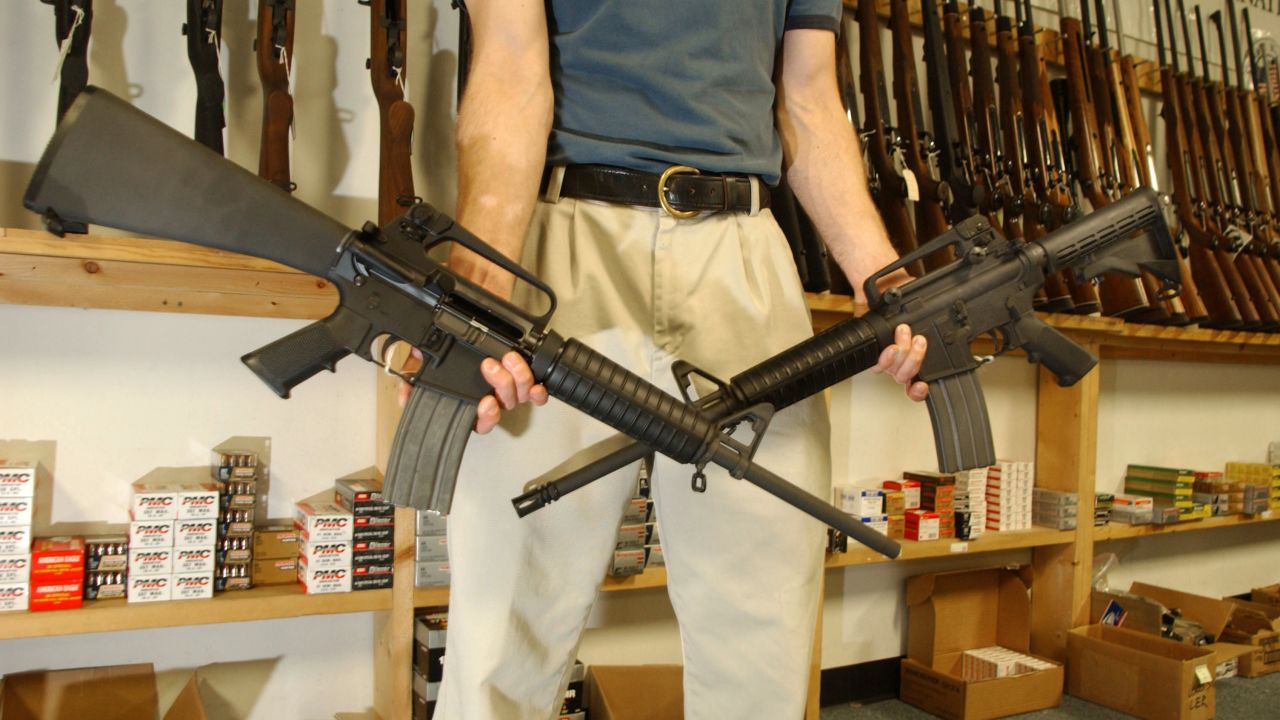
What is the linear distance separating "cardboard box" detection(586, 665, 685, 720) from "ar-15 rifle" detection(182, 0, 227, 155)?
4.05 ft

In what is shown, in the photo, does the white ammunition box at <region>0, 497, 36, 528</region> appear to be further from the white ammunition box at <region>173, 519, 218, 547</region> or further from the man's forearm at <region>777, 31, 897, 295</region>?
the man's forearm at <region>777, 31, 897, 295</region>

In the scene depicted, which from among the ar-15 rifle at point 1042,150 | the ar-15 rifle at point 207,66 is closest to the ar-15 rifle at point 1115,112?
the ar-15 rifle at point 1042,150

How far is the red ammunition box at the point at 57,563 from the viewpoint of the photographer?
1435mm

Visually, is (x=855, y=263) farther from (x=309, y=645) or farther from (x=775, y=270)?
(x=309, y=645)

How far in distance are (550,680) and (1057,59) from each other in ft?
7.96

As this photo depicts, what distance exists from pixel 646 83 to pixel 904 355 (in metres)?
0.42

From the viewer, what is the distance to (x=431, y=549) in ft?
5.43

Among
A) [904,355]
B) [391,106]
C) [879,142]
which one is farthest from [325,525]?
[879,142]

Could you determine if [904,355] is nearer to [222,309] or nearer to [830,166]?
[830,166]

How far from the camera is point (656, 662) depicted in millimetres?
2207

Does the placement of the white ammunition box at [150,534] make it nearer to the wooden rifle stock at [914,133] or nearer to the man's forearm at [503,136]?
the man's forearm at [503,136]

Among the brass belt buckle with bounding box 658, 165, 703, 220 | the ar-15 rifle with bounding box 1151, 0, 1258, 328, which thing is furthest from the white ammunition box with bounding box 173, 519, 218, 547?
the ar-15 rifle with bounding box 1151, 0, 1258, 328

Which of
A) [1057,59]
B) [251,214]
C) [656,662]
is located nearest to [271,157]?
[251,214]

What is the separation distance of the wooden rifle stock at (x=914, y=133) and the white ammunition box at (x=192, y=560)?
1.52m
